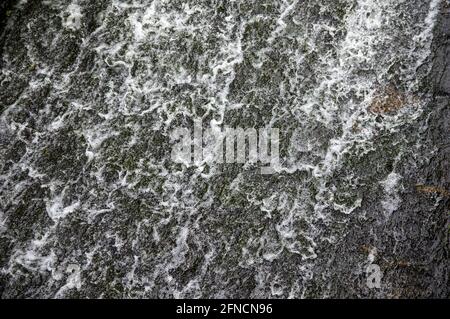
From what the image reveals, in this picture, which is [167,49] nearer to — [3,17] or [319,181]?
[3,17]

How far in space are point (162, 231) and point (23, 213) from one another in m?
1.96

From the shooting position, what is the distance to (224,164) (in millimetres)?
5922

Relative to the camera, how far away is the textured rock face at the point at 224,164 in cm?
554

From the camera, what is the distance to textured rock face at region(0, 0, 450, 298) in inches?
218

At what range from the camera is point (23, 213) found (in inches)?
224

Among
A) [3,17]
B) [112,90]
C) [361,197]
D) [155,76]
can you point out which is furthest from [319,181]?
[3,17]

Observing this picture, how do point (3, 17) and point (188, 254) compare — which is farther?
point (3, 17)

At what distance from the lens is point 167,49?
20.5 ft

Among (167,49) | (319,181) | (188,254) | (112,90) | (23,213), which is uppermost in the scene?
(167,49)

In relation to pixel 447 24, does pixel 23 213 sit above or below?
below
